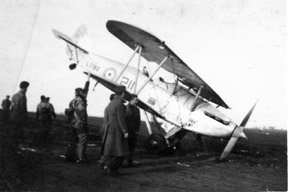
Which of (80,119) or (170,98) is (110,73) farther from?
(80,119)

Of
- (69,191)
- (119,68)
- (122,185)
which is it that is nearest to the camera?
(69,191)

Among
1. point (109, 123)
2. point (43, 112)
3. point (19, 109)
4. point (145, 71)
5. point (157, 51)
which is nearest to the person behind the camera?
point (109, 123)

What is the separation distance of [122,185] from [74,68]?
9.55 m

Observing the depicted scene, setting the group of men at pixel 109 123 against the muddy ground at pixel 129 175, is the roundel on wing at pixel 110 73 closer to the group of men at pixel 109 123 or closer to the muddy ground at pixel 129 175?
the muddy ground at pixel 129 175

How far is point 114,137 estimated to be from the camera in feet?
20.0

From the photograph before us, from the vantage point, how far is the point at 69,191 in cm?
467

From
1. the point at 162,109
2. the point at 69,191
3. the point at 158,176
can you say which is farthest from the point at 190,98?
the point at 69,191

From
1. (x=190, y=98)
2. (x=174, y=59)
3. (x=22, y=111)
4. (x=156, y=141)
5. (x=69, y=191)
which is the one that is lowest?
(x=69, y=191)

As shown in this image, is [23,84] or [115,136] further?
[23,84]

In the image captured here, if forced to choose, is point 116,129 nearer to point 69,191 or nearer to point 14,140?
point 69,191

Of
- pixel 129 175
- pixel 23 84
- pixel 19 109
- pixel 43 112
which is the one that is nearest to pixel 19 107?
pixel 19 109

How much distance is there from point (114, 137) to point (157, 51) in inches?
197

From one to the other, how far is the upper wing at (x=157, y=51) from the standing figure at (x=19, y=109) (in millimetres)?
3412

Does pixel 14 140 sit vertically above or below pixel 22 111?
below
